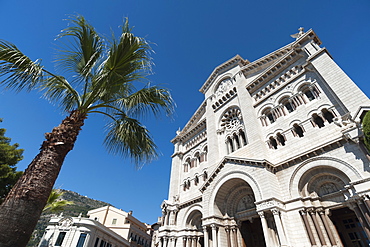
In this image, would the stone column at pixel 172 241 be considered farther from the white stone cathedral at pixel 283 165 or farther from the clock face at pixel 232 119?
the clock face at pixel 232 119

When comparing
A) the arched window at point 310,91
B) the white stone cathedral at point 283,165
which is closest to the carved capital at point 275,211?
the white stone cathedral at point 283,165

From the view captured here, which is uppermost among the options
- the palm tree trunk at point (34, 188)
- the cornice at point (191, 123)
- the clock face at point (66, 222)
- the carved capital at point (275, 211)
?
the cornice at point (191, 123)

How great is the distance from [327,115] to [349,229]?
6.26 metres

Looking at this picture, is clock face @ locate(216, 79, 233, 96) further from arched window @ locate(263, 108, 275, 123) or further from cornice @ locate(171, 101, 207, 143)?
arched window @ locate(263, 108, 275, 123)

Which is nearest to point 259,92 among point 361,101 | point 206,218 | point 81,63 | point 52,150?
point 361,101

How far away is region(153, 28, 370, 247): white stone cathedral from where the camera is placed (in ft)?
31.0

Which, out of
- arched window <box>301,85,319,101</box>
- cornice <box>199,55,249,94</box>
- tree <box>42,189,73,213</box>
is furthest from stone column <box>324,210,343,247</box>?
tree <box>42,189,73,213</box>

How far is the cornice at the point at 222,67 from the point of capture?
21391 mm

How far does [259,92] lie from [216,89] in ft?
21.7

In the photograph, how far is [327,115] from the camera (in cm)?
1156

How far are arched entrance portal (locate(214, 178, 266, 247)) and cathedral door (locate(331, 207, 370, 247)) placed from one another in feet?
14.3

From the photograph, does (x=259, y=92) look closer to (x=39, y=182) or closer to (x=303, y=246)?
(x=303, y=246)

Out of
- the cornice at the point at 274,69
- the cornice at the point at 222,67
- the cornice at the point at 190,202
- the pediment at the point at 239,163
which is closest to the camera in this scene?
the pediment at the point at 239,163

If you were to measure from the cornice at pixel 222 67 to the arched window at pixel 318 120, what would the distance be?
11164 millimetres
